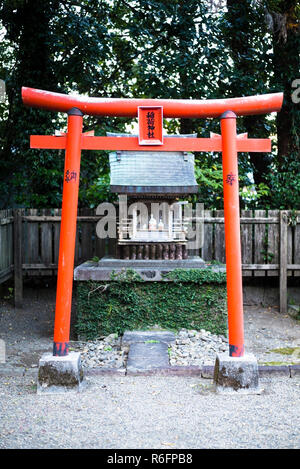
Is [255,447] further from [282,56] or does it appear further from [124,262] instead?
[282,56]

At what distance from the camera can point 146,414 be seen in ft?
13.7

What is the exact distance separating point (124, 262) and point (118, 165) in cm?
160

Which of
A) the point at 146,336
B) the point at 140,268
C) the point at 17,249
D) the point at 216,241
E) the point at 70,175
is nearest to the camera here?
the point at 70,175

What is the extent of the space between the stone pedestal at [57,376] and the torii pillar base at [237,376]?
4.92 ft

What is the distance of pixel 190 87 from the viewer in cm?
953

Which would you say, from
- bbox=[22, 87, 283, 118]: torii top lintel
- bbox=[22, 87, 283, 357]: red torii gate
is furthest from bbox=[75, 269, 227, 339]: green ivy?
bbox=[22, 87, 283, 118]: torii top lintel

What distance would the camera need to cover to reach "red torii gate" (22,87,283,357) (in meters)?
5.05

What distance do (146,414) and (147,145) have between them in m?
2.84

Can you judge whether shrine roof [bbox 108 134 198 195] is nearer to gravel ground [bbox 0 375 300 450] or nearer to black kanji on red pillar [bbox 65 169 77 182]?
black kanji on red pillar [bbox 65 169 77 182]

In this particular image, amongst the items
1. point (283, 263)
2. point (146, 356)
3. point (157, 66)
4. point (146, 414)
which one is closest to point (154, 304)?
point (146, 356)

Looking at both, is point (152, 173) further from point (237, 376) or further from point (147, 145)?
point (237, 376)

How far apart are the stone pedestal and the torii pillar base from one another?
4.92ft

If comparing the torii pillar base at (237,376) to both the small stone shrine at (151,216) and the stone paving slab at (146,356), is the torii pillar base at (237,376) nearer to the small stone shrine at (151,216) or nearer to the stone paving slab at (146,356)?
the stone paving slab at (146,356)

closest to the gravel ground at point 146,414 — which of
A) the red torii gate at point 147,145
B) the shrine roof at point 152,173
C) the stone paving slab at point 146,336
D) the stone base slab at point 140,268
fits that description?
the red torii gate at point 147,145
